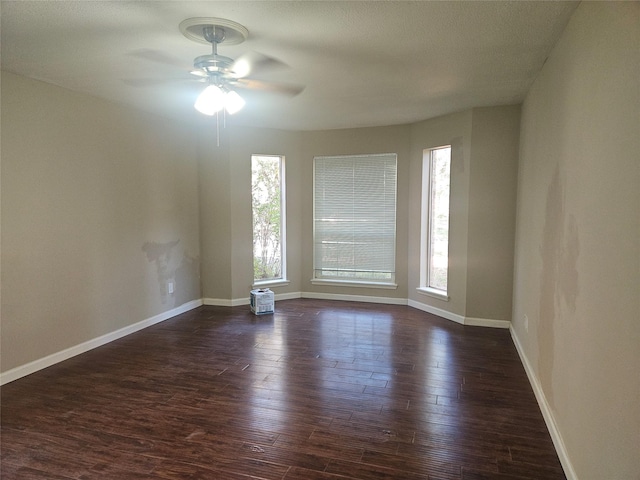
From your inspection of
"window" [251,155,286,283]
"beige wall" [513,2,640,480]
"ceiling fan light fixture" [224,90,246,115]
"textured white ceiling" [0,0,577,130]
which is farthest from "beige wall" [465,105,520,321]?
"ceiling fan light fixture" [224,90,246,115]

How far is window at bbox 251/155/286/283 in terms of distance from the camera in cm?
567

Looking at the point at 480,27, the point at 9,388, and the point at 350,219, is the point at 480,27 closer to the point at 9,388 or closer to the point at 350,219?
the point at 350,219

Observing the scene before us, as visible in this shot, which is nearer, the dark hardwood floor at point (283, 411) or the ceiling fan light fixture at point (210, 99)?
the dark hardwood floor at point (283, 411)

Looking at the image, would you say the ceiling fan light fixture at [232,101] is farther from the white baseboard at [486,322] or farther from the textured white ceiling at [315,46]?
the white baseboard at [486,322]

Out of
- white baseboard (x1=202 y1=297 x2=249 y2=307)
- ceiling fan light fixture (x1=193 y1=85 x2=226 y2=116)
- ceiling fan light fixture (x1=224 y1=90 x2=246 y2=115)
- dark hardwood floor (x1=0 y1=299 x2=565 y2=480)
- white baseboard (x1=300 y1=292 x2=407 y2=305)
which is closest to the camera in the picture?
dark hardwood floor (x1=0 y1=299 x2=565 y2=480)

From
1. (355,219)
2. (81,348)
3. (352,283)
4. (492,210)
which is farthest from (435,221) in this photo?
(81,348)

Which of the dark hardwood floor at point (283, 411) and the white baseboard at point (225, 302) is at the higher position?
the white baseboard at point (225, 302)

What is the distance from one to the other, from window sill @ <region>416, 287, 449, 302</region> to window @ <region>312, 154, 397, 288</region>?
436 mm

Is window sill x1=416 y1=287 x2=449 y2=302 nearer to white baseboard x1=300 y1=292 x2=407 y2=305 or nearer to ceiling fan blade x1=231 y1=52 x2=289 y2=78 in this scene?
white baseboard x1=300 y1=292 x2=407 y2=305

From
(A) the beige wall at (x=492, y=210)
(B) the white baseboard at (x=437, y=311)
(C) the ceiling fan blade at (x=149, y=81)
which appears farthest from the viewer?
(B) the white baseboard at (x=437, y=311)

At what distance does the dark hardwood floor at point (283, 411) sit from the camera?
2199mm

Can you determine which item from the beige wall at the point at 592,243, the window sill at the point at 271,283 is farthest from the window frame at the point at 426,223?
Answer: the beige wall at the point at 592,243

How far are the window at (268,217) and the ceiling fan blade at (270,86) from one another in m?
2.01

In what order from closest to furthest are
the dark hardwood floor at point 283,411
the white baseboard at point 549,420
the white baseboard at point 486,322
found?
the white baseboard at point 549,420, the dark hardwood floor at point 283,411, the white baseboard at point 486,322
